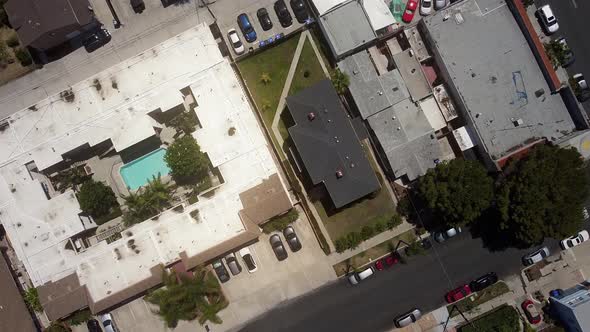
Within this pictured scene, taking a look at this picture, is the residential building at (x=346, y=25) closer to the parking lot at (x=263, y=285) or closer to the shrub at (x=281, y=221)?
the shrub at (x=281, y=221)

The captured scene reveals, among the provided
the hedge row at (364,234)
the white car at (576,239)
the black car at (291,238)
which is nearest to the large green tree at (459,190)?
the hedge row at (364,234)

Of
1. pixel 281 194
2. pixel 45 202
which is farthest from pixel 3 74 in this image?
pixel 281 194

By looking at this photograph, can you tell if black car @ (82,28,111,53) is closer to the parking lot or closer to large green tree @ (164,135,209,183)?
large green tree @ (164,135,209,183)

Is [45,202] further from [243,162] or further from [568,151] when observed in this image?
[568,151]

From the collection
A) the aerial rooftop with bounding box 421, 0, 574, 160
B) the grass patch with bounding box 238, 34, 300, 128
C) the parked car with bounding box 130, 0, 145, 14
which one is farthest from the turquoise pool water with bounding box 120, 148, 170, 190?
the aerial rooftop with bounding box 421, 0, 574, 160

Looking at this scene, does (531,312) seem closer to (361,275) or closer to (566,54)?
(361,275)

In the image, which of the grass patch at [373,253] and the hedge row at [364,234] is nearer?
the hedge row at [364,234]
